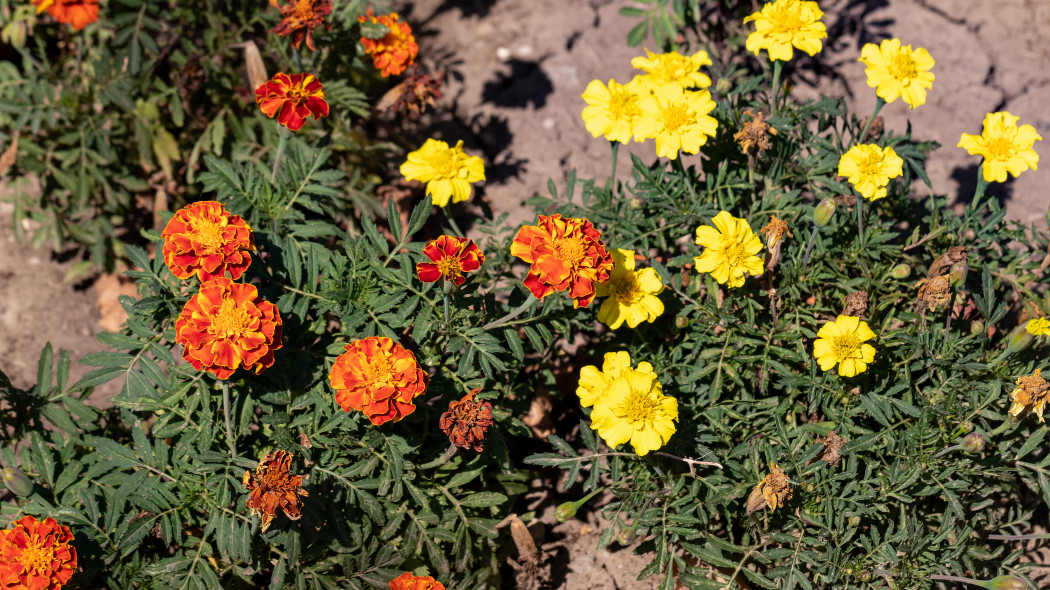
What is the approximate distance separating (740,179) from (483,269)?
1.05 meters

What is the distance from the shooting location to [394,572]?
2641 millimetres

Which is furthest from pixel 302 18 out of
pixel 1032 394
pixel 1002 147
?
pixel 1032 394

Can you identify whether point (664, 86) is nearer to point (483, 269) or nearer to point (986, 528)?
point (483, 269)

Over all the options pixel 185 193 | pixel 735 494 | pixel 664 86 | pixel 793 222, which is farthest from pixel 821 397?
pixel 185 193

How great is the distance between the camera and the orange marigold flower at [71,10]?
333 centimetres

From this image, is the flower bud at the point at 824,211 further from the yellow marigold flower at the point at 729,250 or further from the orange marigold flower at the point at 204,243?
the orange marigold flower at the point at 204,243

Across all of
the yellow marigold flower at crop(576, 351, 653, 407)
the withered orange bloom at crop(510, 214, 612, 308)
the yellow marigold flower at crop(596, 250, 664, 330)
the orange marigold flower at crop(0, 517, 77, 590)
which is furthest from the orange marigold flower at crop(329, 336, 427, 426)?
the orange marigold flower at crop(0, 517, 77, 590)

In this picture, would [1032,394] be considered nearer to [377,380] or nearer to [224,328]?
[377,380]

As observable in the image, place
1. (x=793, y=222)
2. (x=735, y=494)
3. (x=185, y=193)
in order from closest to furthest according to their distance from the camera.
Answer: (x=735, y=494), (x=793, y=222), (x=185, y=193)

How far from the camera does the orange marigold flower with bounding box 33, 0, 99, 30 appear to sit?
10.9 ft

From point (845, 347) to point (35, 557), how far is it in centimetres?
249

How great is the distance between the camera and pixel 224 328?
222 centimetres

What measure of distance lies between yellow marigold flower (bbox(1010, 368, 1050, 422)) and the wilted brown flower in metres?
1.64

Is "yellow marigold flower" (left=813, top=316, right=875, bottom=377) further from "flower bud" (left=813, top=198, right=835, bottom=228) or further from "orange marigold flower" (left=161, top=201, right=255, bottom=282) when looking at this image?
"orange marigold flower" (left=161, top=201, right=255, bottom=282)
